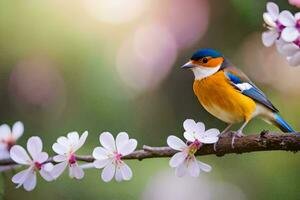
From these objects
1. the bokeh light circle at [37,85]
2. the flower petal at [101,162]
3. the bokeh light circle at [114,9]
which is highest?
the flower petal at [101,162]

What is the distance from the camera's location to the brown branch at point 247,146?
0.79 m

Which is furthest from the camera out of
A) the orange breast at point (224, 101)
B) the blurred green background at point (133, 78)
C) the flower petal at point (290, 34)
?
the blurred green background at point (133, 78)

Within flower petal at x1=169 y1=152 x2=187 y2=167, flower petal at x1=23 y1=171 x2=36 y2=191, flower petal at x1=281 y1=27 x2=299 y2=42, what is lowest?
flower petal at x1=23 y1=171 x2=36 y2=191

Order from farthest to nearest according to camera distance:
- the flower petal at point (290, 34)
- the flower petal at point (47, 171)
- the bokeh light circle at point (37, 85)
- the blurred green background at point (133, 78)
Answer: the bokeh light circle at point (37, 85) → the blurred green background at point (133, 78) → the flower petal at point (47, 171) → the flower petal at point (290, 34)

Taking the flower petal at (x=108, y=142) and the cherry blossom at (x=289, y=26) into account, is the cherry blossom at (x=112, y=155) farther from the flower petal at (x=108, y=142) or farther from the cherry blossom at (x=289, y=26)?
the cherry blossom at (x=289, y=26)

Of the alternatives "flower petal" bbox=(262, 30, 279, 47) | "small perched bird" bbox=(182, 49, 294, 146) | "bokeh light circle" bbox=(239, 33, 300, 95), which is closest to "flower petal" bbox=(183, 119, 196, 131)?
"flower petal" bbox=(262, 30, 279, 47)

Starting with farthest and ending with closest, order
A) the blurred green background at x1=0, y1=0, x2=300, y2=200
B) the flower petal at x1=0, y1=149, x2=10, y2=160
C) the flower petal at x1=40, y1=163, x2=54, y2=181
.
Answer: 1. the blurred green background at x1=0, y1=0, x2=300, y2=200
2. the flower petal at x1=0, y1=149, x2=10, y2=160
3. the flower petal at x1=40, y1=163, x2=54, y2=181

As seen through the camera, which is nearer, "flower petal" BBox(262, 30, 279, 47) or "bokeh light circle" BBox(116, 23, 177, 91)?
"flower petal" BBox(262, 30, 279, 47)

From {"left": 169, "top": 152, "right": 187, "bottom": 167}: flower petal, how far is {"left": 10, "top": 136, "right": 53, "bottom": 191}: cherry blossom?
151 mm

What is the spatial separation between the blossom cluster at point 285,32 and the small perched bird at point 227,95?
0.27 metres

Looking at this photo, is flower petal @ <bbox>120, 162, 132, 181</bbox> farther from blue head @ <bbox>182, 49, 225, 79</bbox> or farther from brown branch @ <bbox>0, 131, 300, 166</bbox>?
blue head @ <bbox>182, 49, 225, 79</bbox>

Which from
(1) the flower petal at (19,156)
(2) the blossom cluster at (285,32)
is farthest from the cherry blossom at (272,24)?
(1) the flower petal at (19,156)

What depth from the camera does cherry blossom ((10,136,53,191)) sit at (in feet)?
2.72

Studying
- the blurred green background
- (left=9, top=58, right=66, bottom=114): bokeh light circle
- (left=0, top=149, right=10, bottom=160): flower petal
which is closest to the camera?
(left=0, top=149, right=10, bottom=160): flower petal
